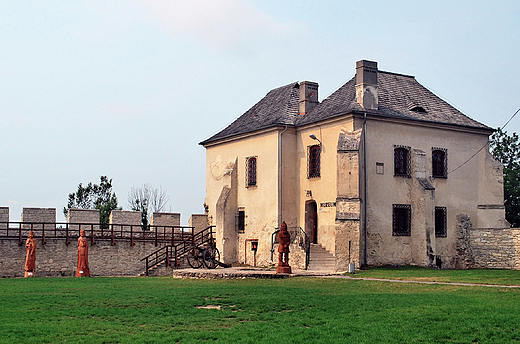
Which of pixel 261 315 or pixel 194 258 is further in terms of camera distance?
pixel 194 258

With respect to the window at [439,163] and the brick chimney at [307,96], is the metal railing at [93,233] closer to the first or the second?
the brick chimney at [307,96]

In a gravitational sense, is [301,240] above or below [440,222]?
below

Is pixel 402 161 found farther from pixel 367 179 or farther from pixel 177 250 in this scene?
pixel 177 250

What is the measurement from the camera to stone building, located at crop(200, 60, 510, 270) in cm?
3136

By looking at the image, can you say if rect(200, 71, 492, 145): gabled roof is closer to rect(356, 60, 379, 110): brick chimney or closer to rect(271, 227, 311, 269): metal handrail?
rect(356, 60, 379, 110): brick chimney

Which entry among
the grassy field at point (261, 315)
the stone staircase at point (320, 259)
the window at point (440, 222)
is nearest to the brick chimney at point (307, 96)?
the stone staircase at point (320, 259)

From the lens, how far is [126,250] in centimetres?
3616

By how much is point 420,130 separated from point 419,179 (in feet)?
8.21

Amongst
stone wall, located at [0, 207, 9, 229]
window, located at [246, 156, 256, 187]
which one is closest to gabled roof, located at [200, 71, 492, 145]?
window, located at [246, 156, 256, 187]

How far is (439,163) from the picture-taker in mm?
33938

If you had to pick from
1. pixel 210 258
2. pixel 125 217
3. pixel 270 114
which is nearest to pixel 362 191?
pixel 210 258

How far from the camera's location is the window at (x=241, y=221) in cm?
3738

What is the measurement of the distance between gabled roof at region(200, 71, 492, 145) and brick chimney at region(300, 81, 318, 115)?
416 millimetres

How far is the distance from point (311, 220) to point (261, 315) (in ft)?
67.1
